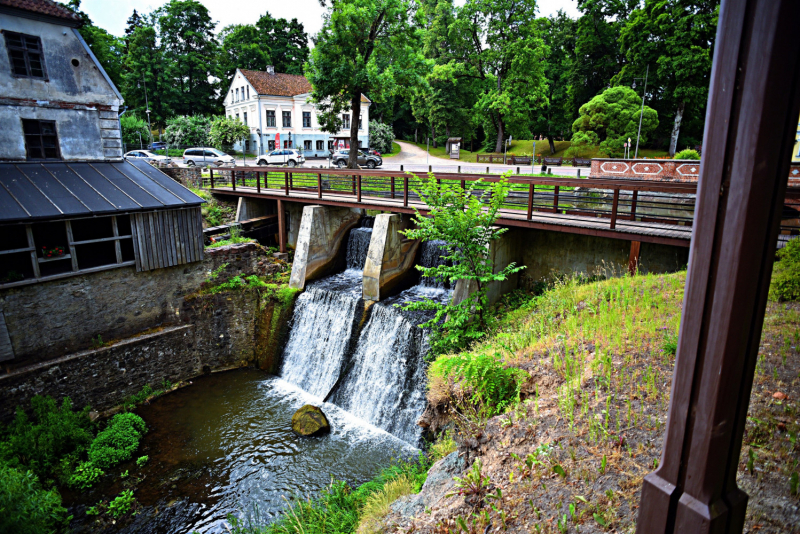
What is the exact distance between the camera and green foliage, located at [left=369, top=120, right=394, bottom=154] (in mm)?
49531

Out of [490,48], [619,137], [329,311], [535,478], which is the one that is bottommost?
[329,311]

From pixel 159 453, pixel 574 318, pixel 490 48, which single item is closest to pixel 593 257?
pixel 574 318

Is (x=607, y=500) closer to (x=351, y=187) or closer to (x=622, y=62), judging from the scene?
(x=351, y=187)

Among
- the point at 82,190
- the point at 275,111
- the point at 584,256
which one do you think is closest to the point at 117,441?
the point at 82,190

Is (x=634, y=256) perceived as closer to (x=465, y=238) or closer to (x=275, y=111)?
(x=465, y=238)

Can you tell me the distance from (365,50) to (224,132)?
23.8m


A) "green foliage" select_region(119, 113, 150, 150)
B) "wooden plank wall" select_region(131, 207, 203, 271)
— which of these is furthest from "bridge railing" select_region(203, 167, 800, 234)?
"green foliage" select_region(119, 113, 150, 150)

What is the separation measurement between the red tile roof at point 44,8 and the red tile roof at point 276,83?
3284cm

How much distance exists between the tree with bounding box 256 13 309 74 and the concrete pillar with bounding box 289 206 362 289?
1879 inches

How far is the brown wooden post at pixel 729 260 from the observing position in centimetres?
190

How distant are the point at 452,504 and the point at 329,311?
10223mm

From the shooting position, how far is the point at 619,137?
3397 centimetres

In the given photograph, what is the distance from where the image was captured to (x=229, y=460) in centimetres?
1038

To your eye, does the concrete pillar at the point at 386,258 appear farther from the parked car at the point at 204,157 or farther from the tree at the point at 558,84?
the tree at the point at 558,84
